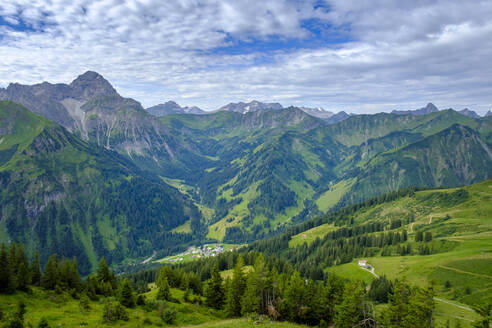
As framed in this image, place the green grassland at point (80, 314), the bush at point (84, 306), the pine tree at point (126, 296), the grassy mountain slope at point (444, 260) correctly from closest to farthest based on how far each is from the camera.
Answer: the green grassland at point (80, 314) → the bush at point (84, 306) → the pine tree at point (126, 296) → the grassy mountain slope at point (444, 260)

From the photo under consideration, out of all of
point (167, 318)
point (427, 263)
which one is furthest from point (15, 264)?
point (427, 263)

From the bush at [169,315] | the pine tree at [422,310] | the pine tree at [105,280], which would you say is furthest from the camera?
the pine tree at [105,280]

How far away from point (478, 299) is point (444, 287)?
14.8 metres

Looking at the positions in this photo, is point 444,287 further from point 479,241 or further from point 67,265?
point 67,265

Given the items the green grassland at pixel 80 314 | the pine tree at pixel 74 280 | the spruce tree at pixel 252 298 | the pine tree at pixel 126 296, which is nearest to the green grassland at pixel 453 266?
the spruce tree at pixel 252 298

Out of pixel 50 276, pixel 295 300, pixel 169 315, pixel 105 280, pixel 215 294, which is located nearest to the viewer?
pixel 169 315

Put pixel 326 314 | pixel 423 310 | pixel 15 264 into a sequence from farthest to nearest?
pixel 326 314 → pixel 15 264 → pixel 423 310

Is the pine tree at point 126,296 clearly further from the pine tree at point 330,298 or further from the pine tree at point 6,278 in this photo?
the pine tree at point 330,298

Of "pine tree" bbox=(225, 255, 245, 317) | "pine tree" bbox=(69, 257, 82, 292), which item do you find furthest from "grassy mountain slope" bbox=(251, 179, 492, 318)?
"pine tree" bbox=(69, 257, 82, 292)

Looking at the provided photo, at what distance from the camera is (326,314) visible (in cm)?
5809

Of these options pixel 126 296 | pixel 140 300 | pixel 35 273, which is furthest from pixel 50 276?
pixel 140 300

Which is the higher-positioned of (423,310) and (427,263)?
(423,310)

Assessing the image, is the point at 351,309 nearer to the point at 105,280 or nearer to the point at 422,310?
the point at 422,310

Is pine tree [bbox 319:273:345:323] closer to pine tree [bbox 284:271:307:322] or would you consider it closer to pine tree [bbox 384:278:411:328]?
pine tree [bbox 284:271:307:322]
